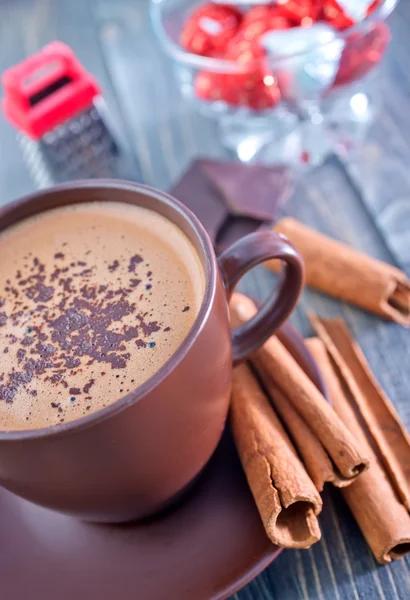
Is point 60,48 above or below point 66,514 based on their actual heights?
above

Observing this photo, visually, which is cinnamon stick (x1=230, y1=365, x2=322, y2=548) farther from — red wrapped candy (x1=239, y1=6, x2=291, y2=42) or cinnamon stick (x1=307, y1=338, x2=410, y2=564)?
red wrapped candy (x1=239, y1=6, x2=291, y2=42)

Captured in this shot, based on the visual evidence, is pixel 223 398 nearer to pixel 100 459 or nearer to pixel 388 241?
pixel 100 459

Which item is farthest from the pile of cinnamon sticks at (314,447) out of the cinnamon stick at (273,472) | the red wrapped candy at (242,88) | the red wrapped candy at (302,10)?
the red wrapped candy at (302,10)

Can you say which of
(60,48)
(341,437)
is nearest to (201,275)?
(341,437)

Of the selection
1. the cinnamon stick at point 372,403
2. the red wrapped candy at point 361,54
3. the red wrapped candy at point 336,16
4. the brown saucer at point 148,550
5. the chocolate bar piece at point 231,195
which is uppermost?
the red wrapped candy at point 336,16

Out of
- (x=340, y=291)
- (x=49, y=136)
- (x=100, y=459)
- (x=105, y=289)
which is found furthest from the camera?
(x=49, y=136)

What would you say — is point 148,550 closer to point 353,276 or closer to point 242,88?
point 353,276

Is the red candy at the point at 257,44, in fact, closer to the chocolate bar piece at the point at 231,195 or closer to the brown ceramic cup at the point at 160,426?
the chocolate bar piece at the point at 231,195
